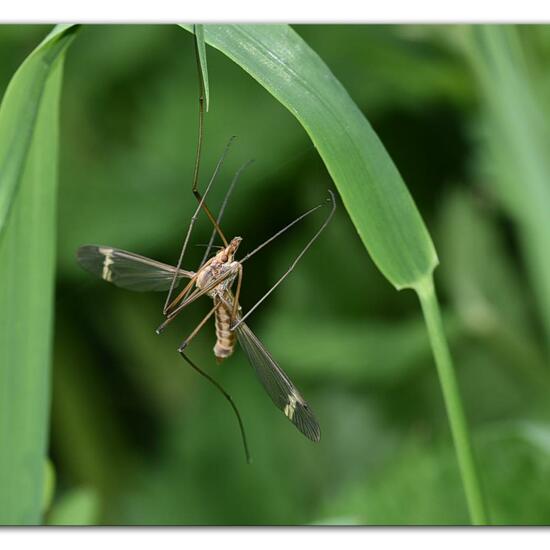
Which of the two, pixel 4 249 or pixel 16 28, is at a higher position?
pixel 16 28

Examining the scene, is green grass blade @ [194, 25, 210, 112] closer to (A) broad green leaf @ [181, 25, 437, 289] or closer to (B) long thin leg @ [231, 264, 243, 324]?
(A) broad green leaf @ [181, 25, 437, 289]

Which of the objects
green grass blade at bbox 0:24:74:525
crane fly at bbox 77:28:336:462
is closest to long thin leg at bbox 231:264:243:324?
crane fly at bbox 77:28:336:462

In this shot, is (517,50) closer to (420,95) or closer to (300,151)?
(420,95)

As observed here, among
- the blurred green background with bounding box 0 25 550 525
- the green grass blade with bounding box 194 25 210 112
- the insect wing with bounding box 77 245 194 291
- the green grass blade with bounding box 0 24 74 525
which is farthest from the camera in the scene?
the blurred green background with bounding box 0 25 550 525

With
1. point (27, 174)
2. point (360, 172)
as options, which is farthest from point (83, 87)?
point (360, 172)

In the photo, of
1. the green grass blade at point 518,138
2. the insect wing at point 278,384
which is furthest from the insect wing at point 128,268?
the green grass blade at point 518,138
